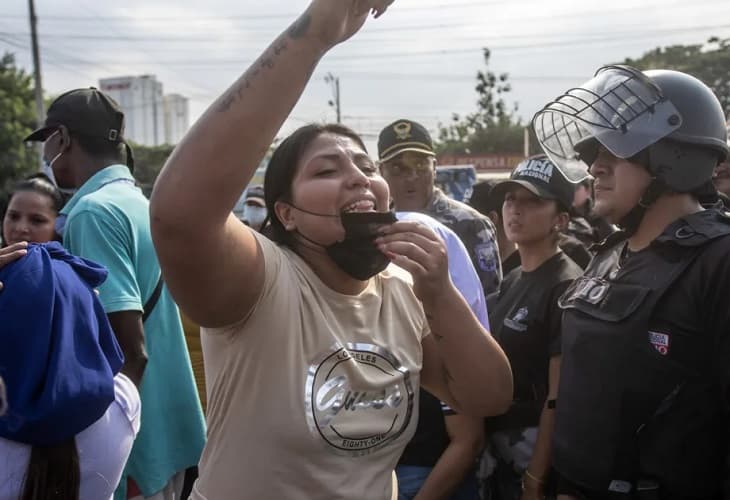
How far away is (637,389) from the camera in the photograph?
213 cm

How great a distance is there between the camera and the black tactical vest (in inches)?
81.3

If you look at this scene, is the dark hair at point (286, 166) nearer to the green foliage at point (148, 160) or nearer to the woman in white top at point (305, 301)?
the woman in white top at point (305, 301)

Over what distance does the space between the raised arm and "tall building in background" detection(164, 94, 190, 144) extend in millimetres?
110036

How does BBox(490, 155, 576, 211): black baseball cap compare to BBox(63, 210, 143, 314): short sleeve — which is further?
BBox(490, 155, 576, 211): black baseball cap

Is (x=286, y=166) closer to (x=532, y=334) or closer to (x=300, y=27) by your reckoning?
(x=300, y=27)

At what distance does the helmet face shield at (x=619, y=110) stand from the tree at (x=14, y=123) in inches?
1235

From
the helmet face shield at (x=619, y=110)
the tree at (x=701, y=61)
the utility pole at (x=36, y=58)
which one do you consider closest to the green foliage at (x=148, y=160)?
the utility pole at (x=36, y=58)

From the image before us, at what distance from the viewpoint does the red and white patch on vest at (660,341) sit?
2.08m

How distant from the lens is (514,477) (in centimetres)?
300

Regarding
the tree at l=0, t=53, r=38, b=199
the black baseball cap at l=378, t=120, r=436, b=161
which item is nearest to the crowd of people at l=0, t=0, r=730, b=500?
the black baseball cap at l=378, t=120, r=436, b=161

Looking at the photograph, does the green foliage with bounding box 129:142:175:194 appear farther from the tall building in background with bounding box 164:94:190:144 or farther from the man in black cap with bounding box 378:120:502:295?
the tall building in background with bounding box 164:94:190:144

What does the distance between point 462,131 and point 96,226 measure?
60.3 meters

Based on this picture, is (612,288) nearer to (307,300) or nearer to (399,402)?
(399,402)

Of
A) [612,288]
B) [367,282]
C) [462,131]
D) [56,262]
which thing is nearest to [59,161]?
[56,262]
